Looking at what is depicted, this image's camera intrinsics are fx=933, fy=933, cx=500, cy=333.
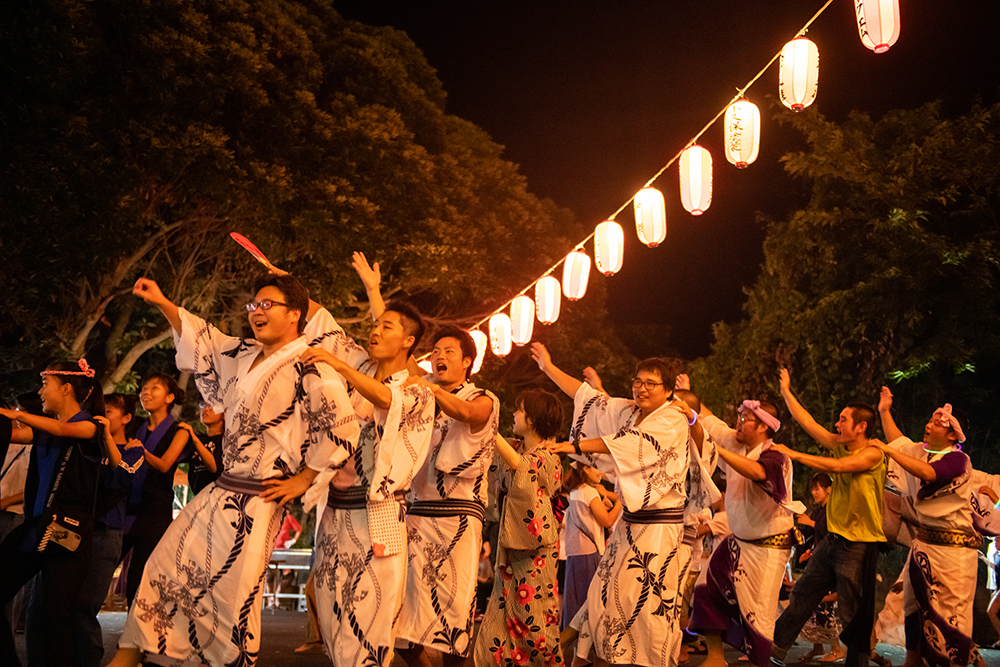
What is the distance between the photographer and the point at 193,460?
801 centimetres

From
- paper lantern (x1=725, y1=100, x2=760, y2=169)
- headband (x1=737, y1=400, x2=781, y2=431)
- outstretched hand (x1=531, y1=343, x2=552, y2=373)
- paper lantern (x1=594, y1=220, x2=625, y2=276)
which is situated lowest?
headband (x1=737, y1=400, x2=781, y2=431)

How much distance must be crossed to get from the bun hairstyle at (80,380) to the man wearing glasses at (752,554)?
13.1 ft

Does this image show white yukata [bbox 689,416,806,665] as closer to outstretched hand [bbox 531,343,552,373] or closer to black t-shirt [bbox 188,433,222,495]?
outstretched hand [bbox 531,343,552,373]

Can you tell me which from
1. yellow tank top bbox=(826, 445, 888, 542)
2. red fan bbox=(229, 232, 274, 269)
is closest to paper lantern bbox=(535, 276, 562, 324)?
yellow tank top bbox=(826, 445, 888, 542)

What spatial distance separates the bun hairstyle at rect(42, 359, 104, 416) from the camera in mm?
5570

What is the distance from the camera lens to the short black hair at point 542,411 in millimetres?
6754

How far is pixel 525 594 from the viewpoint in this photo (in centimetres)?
633

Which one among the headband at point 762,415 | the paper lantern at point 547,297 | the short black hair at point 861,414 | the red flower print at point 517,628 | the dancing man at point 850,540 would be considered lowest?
the red flower print at point 517,628

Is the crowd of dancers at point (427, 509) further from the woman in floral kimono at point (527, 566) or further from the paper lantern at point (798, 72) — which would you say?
the paper lantern at point (798, 72)

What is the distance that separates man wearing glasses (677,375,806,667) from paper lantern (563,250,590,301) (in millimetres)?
7138

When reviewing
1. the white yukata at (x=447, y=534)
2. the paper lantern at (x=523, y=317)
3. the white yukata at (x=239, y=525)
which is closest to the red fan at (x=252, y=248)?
the white yukata at (x=239, y=525)

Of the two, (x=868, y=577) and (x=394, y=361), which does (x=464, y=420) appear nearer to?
(x=394, y=361)

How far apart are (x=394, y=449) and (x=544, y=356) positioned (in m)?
2.29

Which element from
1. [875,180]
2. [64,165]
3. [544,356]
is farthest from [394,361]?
[875,180]
